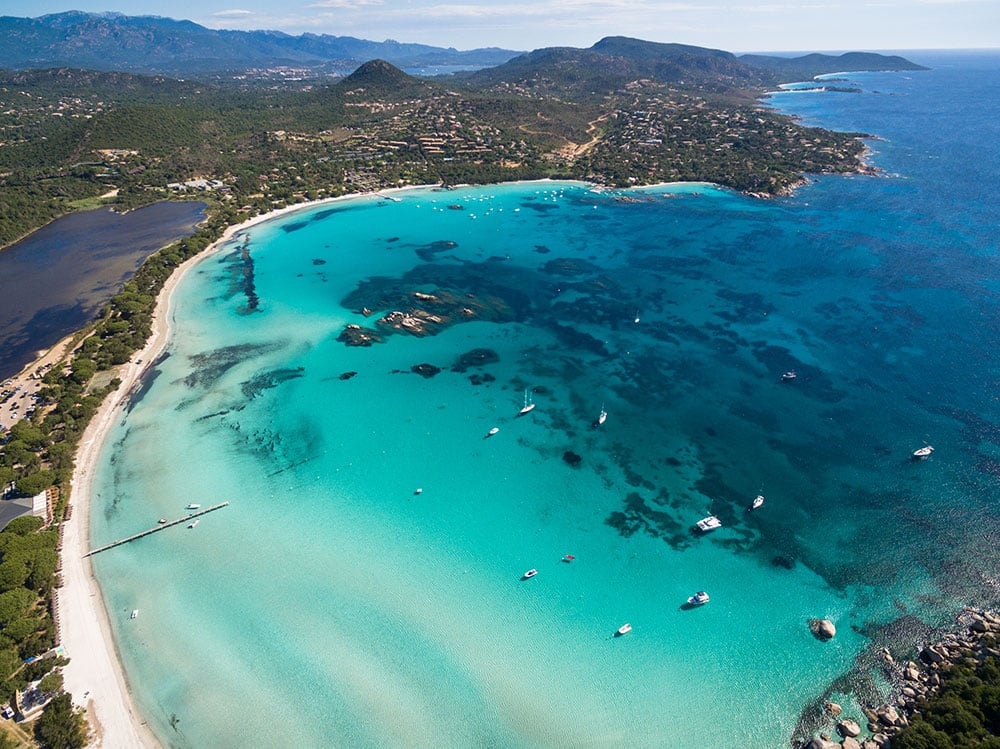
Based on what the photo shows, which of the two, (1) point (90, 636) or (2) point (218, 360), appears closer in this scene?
(1) point (90, 636)

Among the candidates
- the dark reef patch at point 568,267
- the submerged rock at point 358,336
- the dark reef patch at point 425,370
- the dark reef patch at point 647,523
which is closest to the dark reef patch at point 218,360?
the submerged rock at point 358,336

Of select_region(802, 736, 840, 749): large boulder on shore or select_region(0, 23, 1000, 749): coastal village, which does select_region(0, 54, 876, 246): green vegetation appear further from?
select_region(802, 736, 840, 749): large boulder on shore

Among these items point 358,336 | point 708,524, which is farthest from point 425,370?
point 708,524

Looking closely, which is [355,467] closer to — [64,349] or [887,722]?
[887,722]

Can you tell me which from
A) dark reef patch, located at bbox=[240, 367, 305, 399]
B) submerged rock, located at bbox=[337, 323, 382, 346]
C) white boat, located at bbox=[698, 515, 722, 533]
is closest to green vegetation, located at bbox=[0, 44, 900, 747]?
dark reef patch, located at bbox=[240, 367, 305, 399]

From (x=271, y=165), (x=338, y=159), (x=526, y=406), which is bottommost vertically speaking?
(x=526, y=406)

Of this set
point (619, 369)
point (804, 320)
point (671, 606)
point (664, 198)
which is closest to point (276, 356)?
point (619, 369)

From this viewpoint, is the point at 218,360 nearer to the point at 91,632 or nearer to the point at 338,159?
the point at 91,632
